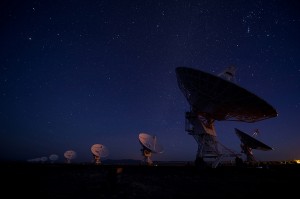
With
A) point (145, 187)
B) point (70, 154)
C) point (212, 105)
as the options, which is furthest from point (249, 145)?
point (70, 154)

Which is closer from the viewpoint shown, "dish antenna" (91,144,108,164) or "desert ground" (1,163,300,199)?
"desert ground" (1,163,300,199)

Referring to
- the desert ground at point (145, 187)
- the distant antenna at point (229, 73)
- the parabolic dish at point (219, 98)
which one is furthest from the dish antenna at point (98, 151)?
the distant antenna at point (229, 73)

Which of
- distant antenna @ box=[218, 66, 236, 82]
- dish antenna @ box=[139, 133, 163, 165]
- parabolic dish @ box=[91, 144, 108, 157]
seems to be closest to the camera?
distant antenna @ box=[218, 66, 236, 82]

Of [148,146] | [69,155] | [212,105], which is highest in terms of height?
[212,105]

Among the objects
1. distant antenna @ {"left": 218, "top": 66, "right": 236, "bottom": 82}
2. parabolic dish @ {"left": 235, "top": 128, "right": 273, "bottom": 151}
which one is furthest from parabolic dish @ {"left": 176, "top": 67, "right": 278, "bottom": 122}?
parabolic dish @ {"left": 235, "top": 128, "right": 273, "bottom": 151}

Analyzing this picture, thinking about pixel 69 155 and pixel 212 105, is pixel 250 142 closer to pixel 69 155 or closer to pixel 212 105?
pixel 212 105

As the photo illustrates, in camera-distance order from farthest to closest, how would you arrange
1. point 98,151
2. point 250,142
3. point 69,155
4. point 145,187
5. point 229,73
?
point 69,155 < point 98,151 < point 250,142 < point 229,73 < point 145,187

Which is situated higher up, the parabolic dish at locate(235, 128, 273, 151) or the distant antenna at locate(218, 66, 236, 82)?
the distant antenna at locate(218, 66, 236, 82)

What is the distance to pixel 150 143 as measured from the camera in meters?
56.7

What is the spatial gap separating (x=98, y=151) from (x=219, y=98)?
54.0m

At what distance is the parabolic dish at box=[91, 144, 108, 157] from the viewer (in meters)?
73.2

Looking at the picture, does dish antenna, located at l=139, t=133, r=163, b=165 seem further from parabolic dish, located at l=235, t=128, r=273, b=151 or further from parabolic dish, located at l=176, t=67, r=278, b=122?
parabolic dish, located at l=176, t=67, r=278, b=122

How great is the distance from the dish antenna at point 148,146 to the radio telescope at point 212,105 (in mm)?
21170

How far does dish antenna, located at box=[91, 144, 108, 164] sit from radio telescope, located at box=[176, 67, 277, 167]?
1796 inches
